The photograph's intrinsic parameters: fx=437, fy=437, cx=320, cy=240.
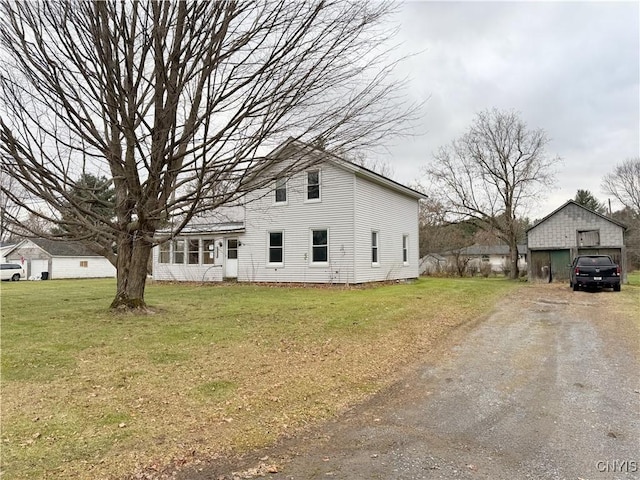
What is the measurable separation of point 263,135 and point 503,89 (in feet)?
23.9

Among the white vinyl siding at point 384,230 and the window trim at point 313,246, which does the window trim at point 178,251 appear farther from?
the white vinyl siding at point 384,230

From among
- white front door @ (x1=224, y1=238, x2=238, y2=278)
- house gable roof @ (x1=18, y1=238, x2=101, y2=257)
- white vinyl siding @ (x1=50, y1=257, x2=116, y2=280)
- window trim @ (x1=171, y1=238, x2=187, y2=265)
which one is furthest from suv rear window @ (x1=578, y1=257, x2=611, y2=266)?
house gable roof @ (x1=18, y1=238, x2=101, y2=257)

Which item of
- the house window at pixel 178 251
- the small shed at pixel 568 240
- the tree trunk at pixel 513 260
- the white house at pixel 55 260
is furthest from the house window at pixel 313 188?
the white house at pixel 55 260

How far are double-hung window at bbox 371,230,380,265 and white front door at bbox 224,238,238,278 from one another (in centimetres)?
695

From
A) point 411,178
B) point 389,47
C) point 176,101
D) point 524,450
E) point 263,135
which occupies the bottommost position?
point 524,450

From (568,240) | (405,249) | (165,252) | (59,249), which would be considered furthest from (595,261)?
(59,249)

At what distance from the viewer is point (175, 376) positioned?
5.90m

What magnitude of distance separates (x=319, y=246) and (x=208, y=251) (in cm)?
697

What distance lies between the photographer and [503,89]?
38.8 ft

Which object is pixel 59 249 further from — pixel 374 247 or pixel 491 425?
pixel 491 425

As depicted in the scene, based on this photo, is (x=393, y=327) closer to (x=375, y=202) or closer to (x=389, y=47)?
(x=389, y=47)

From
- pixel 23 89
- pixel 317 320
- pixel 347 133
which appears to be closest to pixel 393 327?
pixel 317 320

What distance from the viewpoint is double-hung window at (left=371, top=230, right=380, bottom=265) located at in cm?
2042

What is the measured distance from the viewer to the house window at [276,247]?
2051 cm
